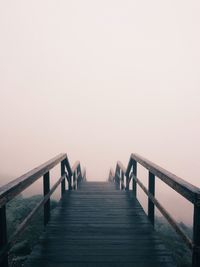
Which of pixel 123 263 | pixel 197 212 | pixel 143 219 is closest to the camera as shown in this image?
pixel 197 212

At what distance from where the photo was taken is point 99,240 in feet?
12.1

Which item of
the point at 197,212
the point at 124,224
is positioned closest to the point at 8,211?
the point at 124,224

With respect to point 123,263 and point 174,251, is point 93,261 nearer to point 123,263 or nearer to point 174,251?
point 123,263

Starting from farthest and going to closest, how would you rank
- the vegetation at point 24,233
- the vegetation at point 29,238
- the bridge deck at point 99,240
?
the vegetation at point 29,238
the vegetation at point 24,233
the bridge deck at point 99,240

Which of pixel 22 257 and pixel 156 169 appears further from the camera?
pixel 22 257

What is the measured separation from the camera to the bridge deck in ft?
10.1

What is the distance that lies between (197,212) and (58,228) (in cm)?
261

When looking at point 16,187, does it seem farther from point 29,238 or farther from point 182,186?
point 29,238

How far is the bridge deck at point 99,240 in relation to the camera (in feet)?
10.1

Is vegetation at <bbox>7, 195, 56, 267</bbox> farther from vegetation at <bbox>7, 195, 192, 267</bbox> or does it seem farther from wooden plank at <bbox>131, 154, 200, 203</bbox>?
wooden plank at <bbox>131, 154, 200, 203</bbox>

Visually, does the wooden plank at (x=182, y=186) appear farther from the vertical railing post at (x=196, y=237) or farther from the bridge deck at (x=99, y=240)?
the bridge deck at (x=99, y=240)

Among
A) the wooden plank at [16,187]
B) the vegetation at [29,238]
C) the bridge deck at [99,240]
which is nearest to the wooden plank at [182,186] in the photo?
the bridge deck at [99,240]

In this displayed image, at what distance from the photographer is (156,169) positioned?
147 inches

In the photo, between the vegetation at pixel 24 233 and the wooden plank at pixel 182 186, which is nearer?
the wooden plank at pixel 182 186
